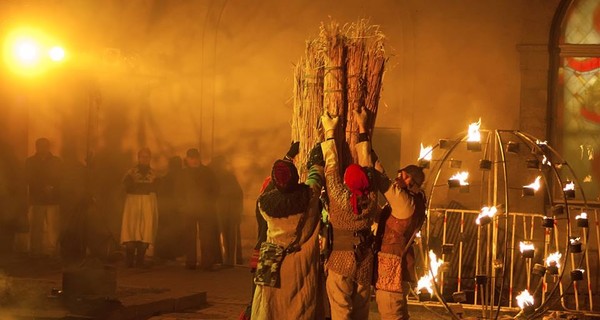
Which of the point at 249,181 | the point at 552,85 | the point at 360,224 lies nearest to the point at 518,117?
the point at 552,85

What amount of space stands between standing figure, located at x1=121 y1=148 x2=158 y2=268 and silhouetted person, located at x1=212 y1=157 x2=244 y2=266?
1.06 meters

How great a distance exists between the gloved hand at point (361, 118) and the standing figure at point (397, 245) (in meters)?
0.33

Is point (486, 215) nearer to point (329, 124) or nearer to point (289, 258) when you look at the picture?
point (329, 124)

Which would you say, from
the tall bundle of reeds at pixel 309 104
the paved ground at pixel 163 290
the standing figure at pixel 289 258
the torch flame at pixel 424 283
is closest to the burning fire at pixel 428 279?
the torch flame at pixel 424 283

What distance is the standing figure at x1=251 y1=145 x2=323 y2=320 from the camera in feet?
25.1

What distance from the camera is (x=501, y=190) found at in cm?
1394

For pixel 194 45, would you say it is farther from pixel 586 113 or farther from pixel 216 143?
pixel 586 113

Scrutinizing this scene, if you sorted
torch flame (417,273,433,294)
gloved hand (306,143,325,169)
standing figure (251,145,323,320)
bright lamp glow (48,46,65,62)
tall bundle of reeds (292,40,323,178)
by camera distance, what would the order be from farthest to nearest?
1. bright lamp glow (48,46,65,62)
2. torch flame (417,273,433,294)
3. tall bundle of reeds (292,40,323,178)
4. gloved hand (306,143,325,169)
5. standing figure (251,145,323,320)

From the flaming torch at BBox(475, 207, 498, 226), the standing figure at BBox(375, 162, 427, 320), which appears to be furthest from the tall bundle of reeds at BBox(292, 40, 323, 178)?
the flaming torch at BBox(475, 207, 498, 226)

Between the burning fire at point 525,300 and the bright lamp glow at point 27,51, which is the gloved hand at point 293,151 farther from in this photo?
the bright lamp glow at point 27,51

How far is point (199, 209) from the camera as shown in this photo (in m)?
14.7

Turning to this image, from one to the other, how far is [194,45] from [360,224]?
794 centimetres

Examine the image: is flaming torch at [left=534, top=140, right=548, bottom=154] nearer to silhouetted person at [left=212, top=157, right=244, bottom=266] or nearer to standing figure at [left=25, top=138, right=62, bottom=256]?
silhouetted person at [left=212, top=157, right=244, bottom=266]

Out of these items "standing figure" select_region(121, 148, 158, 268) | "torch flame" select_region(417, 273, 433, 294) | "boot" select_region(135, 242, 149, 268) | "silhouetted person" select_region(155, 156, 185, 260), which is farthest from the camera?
"silhouetted person" select_region(155, 156, 185, 260)
